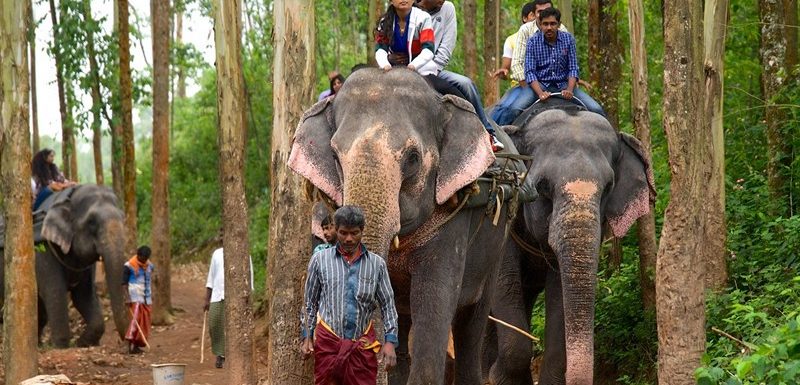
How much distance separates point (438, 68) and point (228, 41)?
4459 millimetres

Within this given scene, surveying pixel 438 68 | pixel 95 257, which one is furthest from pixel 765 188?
pixel 95 257

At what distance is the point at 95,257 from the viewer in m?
20.0

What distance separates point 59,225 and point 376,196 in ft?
41.4

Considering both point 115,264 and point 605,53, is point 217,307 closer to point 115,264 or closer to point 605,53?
point 115,264

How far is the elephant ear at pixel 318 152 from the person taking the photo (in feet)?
27.9

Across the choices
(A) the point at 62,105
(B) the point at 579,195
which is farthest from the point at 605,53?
(A) the point at 62,105

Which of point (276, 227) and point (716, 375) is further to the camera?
point (276, 227)

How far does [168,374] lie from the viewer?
43.0ft

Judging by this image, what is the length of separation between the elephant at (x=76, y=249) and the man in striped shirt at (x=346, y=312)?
1192 cm

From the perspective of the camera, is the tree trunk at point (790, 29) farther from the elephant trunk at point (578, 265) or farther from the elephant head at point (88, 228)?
the elephant head at point (88, 228)

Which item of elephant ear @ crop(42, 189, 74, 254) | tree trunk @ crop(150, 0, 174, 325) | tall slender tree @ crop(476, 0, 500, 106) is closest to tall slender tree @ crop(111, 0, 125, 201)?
tree trunk @ crop(150, 0, 174, 325)

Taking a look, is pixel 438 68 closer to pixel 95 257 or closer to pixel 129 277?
pixel 129 277

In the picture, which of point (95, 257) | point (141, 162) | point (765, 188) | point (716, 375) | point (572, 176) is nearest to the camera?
point (716, 375)

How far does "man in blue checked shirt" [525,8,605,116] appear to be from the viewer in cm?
1176
